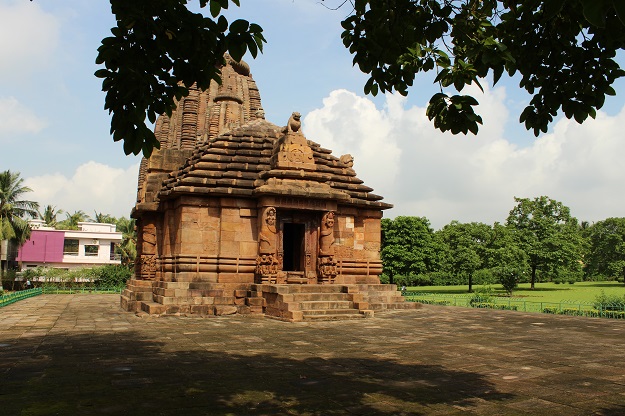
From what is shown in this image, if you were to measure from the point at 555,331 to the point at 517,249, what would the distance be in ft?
135

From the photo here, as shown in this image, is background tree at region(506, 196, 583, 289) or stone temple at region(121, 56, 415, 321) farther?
background tree at region(506, 196, 583, 289)

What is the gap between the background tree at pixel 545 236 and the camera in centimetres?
5109

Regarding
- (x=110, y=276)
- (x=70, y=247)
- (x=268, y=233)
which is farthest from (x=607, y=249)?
(x=70, y=247)

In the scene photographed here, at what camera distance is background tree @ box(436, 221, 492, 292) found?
55438 millimetres

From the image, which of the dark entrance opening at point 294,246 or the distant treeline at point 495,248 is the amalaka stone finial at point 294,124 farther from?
the distant treeline at point 495,248

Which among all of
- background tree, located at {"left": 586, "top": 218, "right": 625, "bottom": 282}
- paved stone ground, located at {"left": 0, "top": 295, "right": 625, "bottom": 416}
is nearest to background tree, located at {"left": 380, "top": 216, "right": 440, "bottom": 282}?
background tree, located at {"left": 586, "top": 218, "right": 625, "bottom": 282}

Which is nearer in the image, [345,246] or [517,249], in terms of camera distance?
[345,246]

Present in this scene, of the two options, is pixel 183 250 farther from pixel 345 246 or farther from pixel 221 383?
pixel 221 383

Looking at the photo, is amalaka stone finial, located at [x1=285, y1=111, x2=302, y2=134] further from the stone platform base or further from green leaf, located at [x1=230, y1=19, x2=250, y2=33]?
green leaf, located at [x1=230, y1=19, x2=250, y2=33]

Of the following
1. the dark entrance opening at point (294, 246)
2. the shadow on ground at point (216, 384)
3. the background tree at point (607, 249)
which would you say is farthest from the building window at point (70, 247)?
the background tree at point (607, 249)

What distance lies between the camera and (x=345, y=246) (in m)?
18.6

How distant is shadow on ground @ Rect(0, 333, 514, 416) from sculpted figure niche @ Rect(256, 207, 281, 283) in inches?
289

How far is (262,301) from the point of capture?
15367mm

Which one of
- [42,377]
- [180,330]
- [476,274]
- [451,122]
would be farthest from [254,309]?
[476,274]
